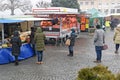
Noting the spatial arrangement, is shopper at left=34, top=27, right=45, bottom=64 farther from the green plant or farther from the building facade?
the building facade

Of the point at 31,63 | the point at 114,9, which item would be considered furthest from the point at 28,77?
the point at 114,9

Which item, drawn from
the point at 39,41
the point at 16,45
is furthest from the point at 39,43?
the point at 16,45

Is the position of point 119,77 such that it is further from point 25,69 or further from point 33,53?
point 33,53

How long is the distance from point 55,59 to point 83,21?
19.0m

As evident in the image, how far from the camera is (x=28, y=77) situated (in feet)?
34.5

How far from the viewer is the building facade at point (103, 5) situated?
82375 mm

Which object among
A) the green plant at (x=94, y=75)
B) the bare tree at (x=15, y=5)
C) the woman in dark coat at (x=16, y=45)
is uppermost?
the bare tree at (x=15, y=5)

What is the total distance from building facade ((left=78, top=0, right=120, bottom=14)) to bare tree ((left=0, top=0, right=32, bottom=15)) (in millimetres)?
Result: 36153

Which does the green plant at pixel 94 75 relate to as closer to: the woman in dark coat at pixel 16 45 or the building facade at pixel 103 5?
the woman in dark coat at pixel 16 45

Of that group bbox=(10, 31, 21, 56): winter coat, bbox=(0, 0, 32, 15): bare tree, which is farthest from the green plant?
bbox=(0, 0, 32, 15): bare tree

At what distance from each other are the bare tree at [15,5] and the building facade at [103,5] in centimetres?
3615

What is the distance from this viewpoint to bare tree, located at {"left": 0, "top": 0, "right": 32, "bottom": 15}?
1747 inches

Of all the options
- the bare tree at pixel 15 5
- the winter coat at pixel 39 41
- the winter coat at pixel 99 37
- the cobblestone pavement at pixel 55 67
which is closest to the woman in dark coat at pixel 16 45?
the cobblestone pavement at pixel 55 67

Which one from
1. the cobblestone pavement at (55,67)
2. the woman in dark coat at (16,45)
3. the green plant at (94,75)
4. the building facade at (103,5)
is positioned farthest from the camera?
the building facade at (103,5)
